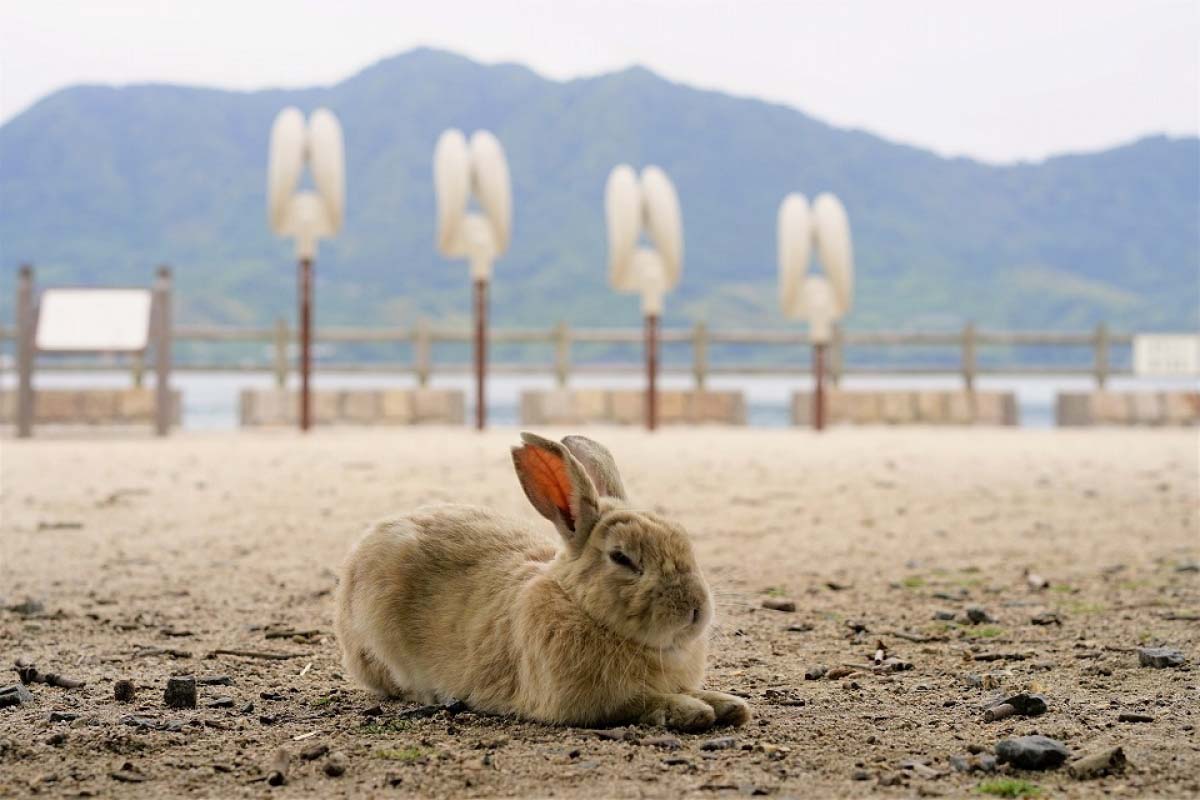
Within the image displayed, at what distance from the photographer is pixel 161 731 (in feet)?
8.50

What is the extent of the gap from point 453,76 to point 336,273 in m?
32.4

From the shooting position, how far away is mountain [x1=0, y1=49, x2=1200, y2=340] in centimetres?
11350

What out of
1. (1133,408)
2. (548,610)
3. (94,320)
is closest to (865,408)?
(1133,408)

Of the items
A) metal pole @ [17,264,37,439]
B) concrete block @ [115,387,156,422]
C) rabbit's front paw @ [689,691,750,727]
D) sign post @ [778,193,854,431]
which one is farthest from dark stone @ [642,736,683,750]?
concrete block @ [115,387,156,422]

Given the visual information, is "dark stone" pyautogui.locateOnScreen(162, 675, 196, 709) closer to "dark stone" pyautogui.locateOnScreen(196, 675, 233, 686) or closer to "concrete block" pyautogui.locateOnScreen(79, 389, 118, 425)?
"dark stone" pyautogui.locateOnScreen(196, 675, 233, 686)

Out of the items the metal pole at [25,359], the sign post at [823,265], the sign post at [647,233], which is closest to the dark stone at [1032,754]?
the sign post at [647,233]

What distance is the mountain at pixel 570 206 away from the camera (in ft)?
372

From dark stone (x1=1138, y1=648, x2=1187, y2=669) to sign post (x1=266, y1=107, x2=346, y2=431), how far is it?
1041 centimetres

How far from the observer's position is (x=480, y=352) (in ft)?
45.9

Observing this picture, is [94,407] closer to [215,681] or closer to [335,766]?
[215,681]

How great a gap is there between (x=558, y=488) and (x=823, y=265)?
12358 millimetres

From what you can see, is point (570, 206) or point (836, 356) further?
point (570, 206)

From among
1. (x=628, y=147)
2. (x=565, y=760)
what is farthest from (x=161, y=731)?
(x=628, y=147)

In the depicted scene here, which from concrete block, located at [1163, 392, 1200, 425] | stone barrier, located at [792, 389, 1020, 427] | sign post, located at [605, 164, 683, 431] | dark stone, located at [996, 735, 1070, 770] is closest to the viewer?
dark stone, located at [996, 735, 1070, 770]
